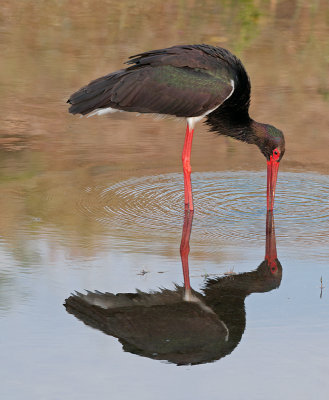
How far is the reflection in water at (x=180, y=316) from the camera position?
4.81 m

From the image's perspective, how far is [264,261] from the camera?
243 inches

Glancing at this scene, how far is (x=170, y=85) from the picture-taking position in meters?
7.64

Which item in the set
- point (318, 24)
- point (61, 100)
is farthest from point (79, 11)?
point (61, 100)

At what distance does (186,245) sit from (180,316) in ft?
4.30

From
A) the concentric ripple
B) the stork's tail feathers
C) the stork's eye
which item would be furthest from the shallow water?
the stork's tail feathers

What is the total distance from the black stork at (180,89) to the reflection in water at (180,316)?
70.6 inches

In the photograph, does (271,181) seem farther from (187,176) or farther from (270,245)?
(270,245)

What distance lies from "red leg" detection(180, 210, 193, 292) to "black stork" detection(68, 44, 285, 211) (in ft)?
0.98

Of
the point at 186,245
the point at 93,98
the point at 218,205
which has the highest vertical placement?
the point at 93,98

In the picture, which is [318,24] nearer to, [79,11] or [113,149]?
[79,11]

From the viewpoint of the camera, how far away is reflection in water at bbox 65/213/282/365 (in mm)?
4809

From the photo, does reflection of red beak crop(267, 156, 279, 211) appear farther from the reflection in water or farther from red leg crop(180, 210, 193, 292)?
the reflection in water

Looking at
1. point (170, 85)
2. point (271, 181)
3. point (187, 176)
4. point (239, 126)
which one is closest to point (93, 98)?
point (170, 85)

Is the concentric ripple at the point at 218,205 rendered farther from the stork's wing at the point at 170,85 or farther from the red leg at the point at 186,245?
the stork's wing at the point at 170,85
